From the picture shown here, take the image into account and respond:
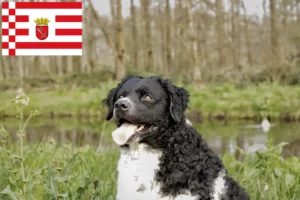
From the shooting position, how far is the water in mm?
10492

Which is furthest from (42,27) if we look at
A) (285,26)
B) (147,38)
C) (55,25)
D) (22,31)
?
A: (285,26)

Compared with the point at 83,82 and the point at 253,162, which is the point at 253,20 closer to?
the point at 83,82

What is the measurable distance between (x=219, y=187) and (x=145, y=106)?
2.38ft

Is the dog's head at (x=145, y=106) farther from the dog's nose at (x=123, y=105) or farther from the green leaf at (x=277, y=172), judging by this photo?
the green leaf at (x=277, y=172)

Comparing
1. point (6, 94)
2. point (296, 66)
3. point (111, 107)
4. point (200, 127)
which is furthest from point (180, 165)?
point (6, 94)

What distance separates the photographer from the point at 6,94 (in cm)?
2261

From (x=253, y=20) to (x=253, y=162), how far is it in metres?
31.2

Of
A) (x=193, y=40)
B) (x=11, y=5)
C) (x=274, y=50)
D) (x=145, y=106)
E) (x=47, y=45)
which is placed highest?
(x=193, y=40)

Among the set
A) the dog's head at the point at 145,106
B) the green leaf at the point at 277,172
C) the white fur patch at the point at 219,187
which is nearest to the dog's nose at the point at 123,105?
the dog's head at the point at 145,106

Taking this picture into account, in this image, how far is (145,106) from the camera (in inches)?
118

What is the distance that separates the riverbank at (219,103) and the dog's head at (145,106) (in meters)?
11.7

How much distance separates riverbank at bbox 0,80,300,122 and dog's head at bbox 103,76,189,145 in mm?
11663

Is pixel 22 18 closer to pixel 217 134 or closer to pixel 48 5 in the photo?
pixel 48 5

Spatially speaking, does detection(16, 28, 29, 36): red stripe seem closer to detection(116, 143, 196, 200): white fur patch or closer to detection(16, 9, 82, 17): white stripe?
detection(16, 9, 82, 17): white stripe
